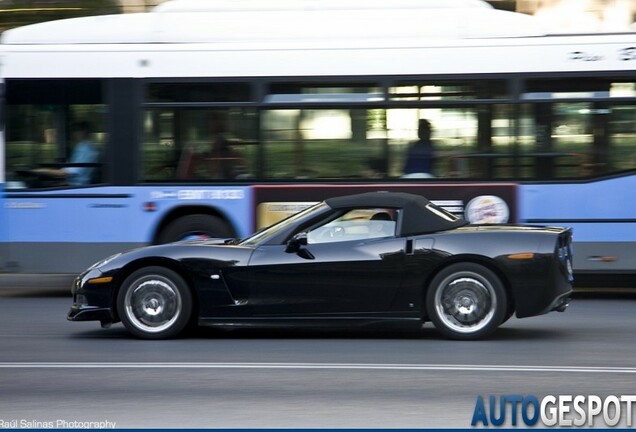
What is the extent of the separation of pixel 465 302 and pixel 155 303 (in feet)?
8.20

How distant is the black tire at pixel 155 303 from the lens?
8.91 metres

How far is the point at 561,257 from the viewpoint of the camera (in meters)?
8.85

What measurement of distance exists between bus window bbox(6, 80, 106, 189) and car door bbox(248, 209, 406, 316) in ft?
13.1

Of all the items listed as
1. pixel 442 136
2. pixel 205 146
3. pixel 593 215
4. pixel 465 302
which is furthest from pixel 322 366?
pixel 593 215

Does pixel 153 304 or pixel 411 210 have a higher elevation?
pixel 411 210

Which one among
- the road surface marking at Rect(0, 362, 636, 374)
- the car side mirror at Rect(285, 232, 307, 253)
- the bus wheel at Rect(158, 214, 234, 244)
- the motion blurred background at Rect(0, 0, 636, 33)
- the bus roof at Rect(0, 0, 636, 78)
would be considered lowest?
the road surface marking at Rect(0, 362, 636, 374)

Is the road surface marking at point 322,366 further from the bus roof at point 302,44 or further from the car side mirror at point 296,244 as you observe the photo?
the bus roof at point 302,44

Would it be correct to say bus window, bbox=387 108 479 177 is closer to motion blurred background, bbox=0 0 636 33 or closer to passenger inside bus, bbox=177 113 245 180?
passenger inside bus, bbox=177 113 245 180

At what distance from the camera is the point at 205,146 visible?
39.4ft

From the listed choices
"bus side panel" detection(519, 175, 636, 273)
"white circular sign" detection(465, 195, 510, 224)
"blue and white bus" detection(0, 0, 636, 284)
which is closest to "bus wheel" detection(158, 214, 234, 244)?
"blue and white bus" detection(0, 0, 636, 284)

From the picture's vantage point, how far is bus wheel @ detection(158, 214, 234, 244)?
12.0 metres

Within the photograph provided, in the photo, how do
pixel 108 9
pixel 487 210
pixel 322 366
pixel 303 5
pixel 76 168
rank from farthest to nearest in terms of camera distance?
pixel 108 9 → pixel 303 5 → pixel 76 168 → pixel 487 210 → pixel 322 366

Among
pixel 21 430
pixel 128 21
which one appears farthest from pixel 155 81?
pixel 21 430

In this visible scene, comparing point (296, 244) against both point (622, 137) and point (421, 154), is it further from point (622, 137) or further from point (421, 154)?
point (622, 137)
